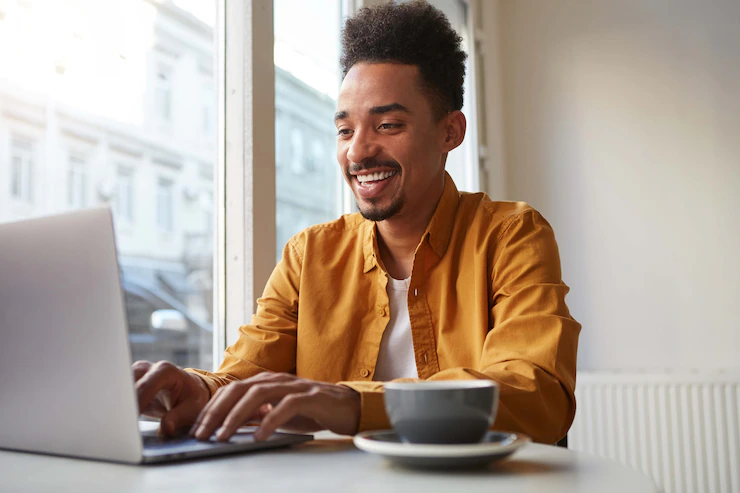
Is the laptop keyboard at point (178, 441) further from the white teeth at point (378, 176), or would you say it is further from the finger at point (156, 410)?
the white teeth at point (378, 176)

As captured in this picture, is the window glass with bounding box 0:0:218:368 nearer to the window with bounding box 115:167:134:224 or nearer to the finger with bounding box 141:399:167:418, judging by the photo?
the window with bounding box 115:167:134:224

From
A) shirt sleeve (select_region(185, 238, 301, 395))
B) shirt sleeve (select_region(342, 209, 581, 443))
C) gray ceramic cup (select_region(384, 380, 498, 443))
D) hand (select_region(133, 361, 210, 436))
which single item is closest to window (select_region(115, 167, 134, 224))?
shirt sleeve (select_region(185, 238, 301, 395))

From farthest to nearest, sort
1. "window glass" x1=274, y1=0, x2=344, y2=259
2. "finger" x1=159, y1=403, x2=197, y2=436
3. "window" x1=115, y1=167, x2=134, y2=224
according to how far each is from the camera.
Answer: "window glass" x1=274, y1=0, x2=344, y2=259 → "window" x1=115, y1=167, x2=134, y2=224 → "finger" x1=159, y1=403, x2=197, y2=436

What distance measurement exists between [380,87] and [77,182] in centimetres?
64

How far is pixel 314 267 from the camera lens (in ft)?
4.82

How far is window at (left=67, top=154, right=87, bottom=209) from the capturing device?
4.70 feet

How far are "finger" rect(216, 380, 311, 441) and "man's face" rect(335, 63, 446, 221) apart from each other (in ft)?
Result: 2.38

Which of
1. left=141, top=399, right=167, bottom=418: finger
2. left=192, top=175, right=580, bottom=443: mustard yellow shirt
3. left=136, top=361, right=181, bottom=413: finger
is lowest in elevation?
left=141, top=399, right=167, bottom=418: finger

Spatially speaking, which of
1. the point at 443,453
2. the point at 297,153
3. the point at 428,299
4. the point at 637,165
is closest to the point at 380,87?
the point at 428,299

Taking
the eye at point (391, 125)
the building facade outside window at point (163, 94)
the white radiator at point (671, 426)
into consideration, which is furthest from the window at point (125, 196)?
the white radiator at point (671, 426)

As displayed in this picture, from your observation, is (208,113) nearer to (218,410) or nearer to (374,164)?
(374,164)

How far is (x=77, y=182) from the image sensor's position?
1448 mm

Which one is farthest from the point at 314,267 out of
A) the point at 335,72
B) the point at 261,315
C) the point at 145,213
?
the point at 335,72

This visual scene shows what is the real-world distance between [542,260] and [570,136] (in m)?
2.28
